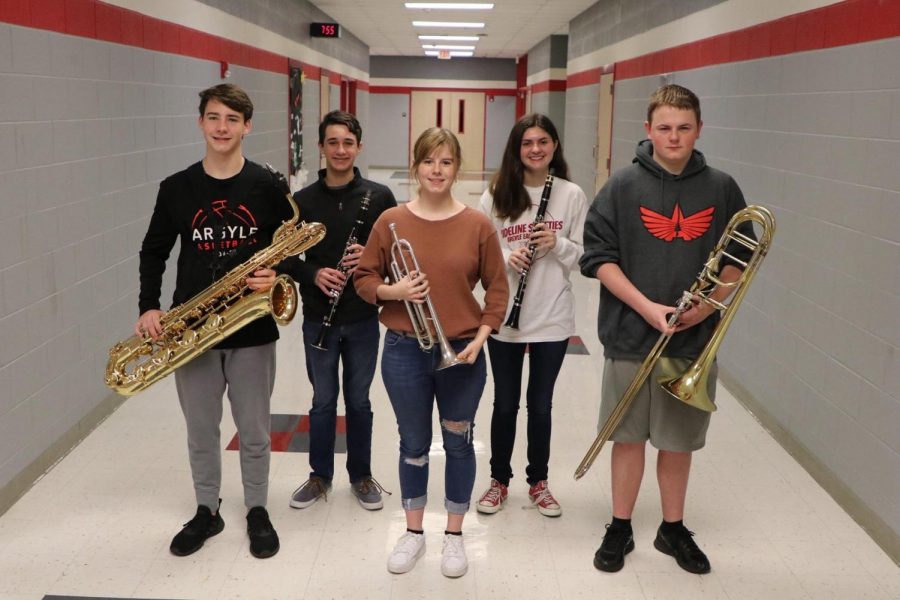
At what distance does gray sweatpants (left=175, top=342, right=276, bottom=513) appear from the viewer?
9.69 ft

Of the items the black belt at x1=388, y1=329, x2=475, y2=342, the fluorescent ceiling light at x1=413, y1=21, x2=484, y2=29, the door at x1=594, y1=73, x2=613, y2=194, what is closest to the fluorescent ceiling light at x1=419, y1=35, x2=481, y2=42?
the fluorescent ceiling light at x1=413, y1=21, x2=484, y2=29

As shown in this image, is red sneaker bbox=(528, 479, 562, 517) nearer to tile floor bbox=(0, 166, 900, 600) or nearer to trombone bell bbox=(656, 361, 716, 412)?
tile floor bbox=(0, 166, 900, 600)

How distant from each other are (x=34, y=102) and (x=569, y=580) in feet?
8.57

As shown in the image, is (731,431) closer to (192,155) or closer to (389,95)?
(192,155)

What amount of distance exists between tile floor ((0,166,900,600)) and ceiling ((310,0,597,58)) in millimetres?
8060

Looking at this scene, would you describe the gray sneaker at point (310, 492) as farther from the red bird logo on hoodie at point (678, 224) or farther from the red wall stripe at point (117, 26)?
the red wall stripe at point (117, 26)

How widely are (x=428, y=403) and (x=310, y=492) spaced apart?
→ 0.81 meters

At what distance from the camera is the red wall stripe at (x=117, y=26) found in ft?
11.6

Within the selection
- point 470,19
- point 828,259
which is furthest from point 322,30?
point 828,259

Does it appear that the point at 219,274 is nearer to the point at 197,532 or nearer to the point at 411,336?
the point at 411,336

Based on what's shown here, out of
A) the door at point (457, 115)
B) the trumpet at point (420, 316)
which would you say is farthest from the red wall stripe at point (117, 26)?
the door at point (457, 115)

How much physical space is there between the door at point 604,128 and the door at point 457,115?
13270 millimetres

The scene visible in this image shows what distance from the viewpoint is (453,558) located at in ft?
9.52

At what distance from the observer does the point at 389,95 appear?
23500 millimetres
